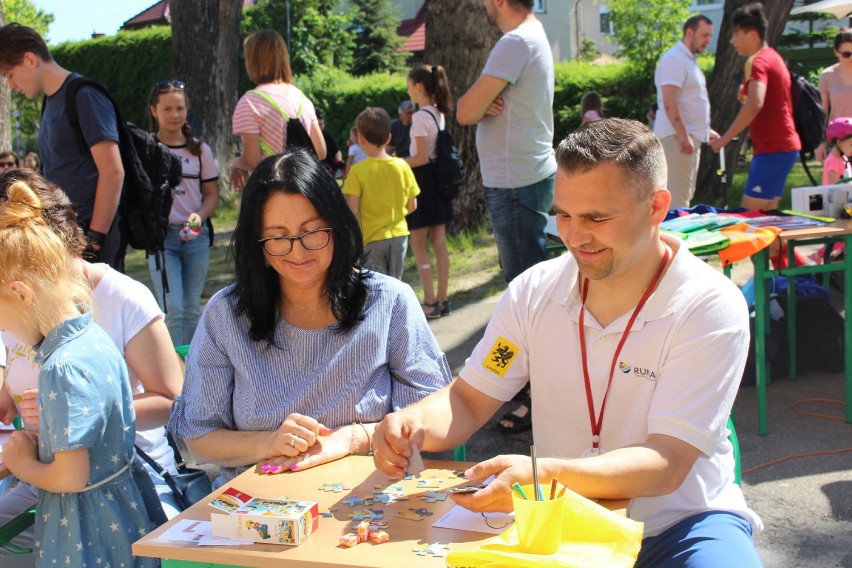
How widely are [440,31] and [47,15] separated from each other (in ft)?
156

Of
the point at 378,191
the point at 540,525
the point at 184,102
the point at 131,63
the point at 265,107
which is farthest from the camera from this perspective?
the point at 131,63

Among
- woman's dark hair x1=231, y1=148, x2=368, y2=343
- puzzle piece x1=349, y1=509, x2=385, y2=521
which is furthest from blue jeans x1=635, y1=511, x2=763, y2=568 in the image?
woman's dark hair x1=231, y1=148, x2=368, y2=343

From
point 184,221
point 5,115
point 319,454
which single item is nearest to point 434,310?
point 184,221

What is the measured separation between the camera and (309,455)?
2.32 meters

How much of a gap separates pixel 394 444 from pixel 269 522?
426 millimetres

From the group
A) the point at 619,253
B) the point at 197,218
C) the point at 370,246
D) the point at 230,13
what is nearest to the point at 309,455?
the point at 619,253

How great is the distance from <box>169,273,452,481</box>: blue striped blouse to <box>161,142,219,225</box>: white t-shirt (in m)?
3.14

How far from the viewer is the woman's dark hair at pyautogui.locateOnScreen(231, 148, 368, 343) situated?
2.62 m

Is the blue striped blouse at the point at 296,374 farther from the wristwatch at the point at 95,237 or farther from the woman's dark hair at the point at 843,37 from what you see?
the woman's dark hair at the point at 843,37

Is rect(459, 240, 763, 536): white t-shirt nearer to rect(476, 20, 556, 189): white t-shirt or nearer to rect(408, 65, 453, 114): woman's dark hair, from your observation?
rect(476, 20, 556, 189): white t-shirt

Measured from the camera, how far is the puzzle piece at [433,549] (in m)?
1.75

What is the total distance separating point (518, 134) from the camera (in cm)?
489

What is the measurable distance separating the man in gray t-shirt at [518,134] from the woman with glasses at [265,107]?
1140mm

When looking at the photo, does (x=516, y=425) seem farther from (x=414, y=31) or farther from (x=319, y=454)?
(x=414, y=31)
